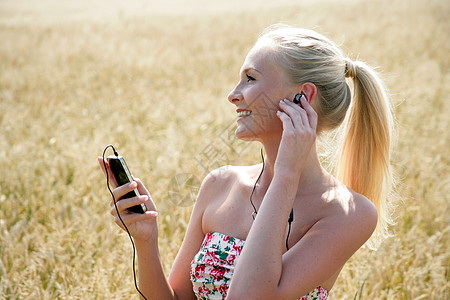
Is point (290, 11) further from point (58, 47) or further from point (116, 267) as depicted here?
point (116, 267)

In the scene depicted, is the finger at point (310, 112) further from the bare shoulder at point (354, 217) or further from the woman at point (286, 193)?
the bare shoulder at point (354, 217)

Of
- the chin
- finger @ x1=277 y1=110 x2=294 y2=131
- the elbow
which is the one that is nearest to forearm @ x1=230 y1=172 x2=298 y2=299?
the elbow

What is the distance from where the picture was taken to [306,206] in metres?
2.28

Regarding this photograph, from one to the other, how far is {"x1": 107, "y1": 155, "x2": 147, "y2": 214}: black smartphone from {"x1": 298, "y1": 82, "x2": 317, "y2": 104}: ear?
80 cm

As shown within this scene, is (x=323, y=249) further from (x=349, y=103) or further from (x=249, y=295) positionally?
(x=349, y=103)

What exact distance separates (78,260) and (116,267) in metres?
0.26

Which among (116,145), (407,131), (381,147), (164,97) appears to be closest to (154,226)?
(381,147)

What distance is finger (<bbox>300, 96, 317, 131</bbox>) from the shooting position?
83.7 inches

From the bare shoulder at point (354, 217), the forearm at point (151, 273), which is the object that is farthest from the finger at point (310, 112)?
the forearm at point (151, 273)

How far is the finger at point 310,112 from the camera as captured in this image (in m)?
2.13

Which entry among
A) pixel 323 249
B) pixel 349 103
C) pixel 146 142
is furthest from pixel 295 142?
pixel 146 142

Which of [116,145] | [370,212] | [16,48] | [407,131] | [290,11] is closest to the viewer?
[370,212]

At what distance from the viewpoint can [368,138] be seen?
8.20 ft

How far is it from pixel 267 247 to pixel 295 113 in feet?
1.75
